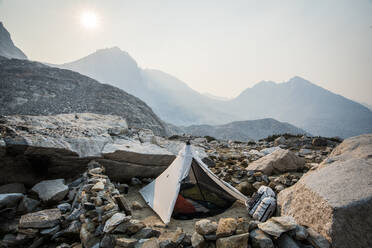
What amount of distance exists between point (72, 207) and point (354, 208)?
5.16 meters

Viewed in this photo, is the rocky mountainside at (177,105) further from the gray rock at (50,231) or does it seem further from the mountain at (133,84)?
the gray rock at (50,231)

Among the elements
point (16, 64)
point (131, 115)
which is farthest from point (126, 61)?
point (131, 115)

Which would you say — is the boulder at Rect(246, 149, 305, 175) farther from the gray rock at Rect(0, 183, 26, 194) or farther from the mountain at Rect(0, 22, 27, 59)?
the mountain at Rect(0, 22, 27, 59)

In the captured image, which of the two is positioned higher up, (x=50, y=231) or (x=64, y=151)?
(x=64, y=151)

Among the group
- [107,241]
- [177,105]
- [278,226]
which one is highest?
[177,105]

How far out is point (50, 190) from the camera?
4047 mm

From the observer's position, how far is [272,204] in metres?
3.81

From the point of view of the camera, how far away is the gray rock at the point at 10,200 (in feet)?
11.1

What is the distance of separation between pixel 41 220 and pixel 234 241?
11.5ft

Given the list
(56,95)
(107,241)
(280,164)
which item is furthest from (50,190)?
(56,95)

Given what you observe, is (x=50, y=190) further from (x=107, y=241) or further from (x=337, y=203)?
(x=337, y=203)

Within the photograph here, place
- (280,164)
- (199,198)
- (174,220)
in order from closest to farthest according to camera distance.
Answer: (174,220), (199,198), (280,164)

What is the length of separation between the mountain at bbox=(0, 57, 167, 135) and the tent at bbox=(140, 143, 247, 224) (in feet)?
69.8

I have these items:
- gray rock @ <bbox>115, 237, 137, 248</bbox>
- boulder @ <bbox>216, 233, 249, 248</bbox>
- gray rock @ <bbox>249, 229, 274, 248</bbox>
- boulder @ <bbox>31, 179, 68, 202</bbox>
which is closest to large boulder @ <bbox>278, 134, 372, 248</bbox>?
gray rock @ <bbox>249, 229, 274, 248</bbox>
